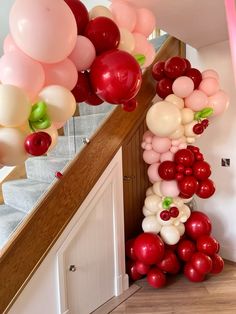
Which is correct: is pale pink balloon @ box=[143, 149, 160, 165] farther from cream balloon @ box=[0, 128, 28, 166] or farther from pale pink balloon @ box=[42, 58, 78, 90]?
cream balloon @ box=[0, 128, 28, 166]

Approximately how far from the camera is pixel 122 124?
2236 millimetres

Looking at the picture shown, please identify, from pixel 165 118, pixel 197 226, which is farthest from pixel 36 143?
pixel 197 226

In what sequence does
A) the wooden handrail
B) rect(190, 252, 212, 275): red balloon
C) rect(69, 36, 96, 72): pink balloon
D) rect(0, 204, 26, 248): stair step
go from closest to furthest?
rect(69, 36, 96, 72): pink balloon → the wooden handrail → rect(0, 204, 26, 248): stair step → rect(190, 252, 212, 275): red balloon

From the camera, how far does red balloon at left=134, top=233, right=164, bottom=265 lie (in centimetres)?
217

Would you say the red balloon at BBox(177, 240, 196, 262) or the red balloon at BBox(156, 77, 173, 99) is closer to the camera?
the red balloon at BBox(156, 77, 173, 99)

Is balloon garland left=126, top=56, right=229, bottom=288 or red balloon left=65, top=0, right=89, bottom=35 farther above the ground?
red balloon left=65, top=0, right=89, bottom=35

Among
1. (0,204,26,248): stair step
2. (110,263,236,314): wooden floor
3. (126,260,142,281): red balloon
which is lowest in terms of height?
(110,263,236,314): wooden floor

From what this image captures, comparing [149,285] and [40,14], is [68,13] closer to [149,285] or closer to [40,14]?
[40,14]

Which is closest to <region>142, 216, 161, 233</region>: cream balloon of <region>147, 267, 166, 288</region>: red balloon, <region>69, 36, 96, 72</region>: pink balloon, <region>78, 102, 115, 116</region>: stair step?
<region>147, 267, 166, 288</region>: red balloon

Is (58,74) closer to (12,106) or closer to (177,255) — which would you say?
(12,106)

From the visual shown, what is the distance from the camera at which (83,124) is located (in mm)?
2205

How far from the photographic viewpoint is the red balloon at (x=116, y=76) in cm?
96

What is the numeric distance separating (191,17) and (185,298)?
7.26ft

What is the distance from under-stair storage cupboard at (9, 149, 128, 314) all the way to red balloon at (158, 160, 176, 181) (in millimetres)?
361
